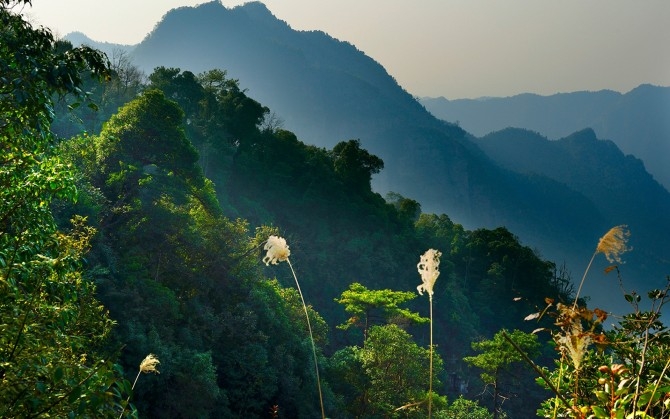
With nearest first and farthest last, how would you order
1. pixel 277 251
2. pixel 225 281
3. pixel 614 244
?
pixel 614 244 → pixel 277 251 → pixel 225 281

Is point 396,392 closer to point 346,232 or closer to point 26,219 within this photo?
point 26,219

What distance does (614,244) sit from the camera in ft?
8.42

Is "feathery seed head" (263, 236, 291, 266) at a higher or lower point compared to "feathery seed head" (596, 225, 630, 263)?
lower

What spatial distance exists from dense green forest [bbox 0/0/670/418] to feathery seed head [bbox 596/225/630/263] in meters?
0.02

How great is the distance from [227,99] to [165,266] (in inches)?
1382

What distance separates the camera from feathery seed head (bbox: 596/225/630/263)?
8.19 feet

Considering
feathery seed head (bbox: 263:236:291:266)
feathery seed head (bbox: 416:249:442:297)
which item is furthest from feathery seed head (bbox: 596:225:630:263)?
feathery seed head (bbox: 263:236:291:266)

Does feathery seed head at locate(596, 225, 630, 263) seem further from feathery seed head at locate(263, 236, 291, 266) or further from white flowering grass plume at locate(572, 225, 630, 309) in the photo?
feathery seed head at locate(263, 236, 291, 266)

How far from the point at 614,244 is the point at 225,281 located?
24.4 m

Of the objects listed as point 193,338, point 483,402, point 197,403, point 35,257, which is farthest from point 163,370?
point 483,402

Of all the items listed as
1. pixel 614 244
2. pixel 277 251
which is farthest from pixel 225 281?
pixel 614 244

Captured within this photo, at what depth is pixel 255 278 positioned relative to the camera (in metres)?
27.2

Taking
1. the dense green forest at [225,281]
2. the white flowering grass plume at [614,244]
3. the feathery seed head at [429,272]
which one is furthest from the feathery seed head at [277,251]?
the white flowering grass plume at [614,244]

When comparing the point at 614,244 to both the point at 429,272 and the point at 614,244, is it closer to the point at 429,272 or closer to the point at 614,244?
the point at 614,244
